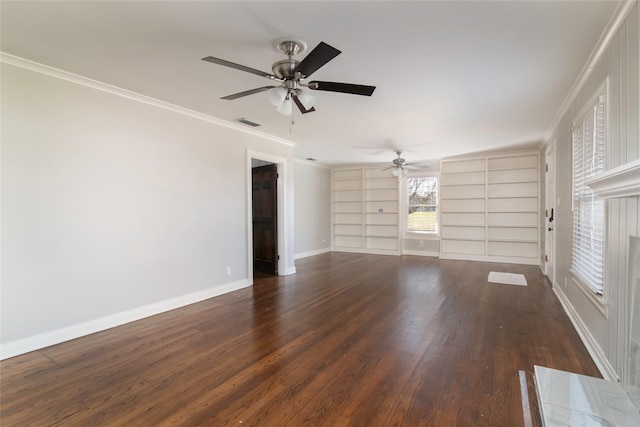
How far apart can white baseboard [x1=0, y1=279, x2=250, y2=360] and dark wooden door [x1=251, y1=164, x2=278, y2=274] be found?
1560 millimetres

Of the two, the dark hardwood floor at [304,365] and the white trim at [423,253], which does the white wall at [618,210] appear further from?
the white trim at [423,253]

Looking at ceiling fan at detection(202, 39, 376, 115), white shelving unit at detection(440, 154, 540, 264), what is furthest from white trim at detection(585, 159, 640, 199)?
white shelving unit at detection(440, 154, 540, 264)

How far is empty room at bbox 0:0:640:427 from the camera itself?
196cm

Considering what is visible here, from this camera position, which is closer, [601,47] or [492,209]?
[601,47]

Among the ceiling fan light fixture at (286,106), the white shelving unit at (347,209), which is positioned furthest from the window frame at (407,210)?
the ceiling fan light fixture at (286,106)

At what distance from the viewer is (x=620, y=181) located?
1.51 meters

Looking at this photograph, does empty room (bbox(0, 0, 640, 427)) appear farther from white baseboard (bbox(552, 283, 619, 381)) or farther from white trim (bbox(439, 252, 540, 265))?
white trim (bbox(439, 252, 540, 265))

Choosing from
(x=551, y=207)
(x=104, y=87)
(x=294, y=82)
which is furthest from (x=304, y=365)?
(x=551, y=207)

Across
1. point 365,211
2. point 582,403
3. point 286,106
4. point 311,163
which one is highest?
point 311,163

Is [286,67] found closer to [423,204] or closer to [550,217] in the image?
[550,217]

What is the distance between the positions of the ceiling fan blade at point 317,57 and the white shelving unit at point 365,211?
267 inches

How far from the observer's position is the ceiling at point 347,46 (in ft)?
6.56

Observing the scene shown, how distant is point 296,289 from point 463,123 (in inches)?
144

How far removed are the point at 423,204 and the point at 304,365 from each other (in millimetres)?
6732
